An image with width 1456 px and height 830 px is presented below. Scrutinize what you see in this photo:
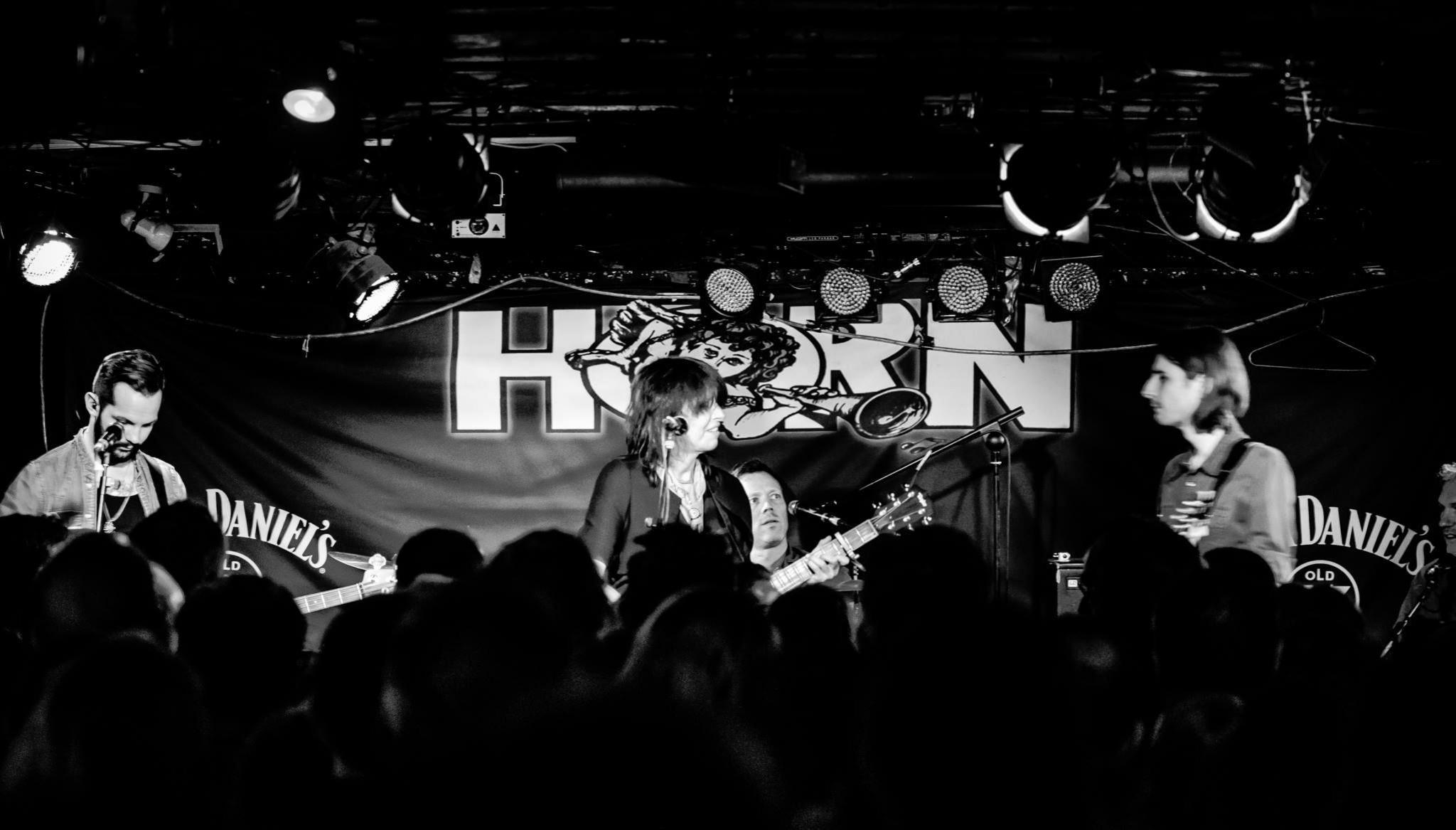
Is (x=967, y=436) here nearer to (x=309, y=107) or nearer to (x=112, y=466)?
(x=309, y=107)

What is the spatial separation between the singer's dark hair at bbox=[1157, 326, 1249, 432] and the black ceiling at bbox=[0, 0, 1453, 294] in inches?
27.6

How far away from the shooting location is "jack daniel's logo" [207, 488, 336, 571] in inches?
A: 234

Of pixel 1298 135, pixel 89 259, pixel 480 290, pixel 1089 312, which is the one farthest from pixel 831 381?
pixel 89 259

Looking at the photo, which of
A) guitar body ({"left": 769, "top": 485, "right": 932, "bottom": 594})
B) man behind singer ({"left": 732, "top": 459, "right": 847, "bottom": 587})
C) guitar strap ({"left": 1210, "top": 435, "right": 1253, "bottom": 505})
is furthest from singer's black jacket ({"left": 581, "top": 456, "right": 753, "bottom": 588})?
guitar strap ({"left": 1210, "top": 435, "right": 1253, "bottom": 505})

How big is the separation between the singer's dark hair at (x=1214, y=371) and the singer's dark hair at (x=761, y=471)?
205cm

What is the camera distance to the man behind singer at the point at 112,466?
5.74 meters

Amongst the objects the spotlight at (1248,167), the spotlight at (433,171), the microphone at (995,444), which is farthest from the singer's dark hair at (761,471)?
the spotlight at (1248,167)

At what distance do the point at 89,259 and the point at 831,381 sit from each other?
4233mm

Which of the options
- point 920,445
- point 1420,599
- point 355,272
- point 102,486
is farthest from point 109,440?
point 1420,599

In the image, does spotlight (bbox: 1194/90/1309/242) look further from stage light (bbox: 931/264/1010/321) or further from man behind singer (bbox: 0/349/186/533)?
man behind singer (bbox: 0/349/186/533)

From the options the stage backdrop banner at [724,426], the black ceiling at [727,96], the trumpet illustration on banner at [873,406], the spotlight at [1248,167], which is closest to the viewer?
the black ceiling at [727,96]

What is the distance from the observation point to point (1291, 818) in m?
1.61

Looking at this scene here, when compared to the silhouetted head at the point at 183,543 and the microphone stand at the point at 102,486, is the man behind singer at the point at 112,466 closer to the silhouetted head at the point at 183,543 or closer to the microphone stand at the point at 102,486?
the microphone stand at the point at 102,486

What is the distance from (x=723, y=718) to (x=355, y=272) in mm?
4501
